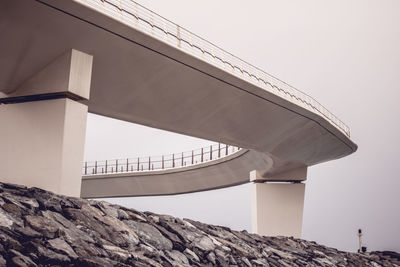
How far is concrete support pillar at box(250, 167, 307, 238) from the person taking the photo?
34812 mm

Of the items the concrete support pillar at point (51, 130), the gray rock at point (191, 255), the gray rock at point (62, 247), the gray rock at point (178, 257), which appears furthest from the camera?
the concrete support pillar at point (51, 130)

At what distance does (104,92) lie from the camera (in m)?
20.7

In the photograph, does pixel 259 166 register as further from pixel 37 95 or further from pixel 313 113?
pixel 37 95

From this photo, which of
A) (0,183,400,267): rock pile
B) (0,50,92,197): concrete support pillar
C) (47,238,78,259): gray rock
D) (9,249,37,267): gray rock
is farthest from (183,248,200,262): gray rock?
(9,249,37,267): gray rock

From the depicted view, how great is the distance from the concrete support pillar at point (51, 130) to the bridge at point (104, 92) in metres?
0.04

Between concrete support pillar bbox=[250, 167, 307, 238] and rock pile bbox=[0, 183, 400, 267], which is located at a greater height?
concrete support pillar bbox=[250, 167, 307, 238]

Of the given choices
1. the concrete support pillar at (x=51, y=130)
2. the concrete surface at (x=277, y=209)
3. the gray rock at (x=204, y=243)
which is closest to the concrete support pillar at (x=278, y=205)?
the concrete surface at (x=277, y=209)

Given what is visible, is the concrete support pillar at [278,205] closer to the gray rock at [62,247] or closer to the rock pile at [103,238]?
the rock pile at [103,238]

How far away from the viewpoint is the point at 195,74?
21.2 metres

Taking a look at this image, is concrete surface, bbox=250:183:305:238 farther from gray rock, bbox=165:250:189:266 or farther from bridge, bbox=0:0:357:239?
gray rock, bbox=165:250:189:266

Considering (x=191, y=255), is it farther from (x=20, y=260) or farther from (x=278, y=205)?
(x=278, y=205)

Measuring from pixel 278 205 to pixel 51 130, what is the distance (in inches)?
841

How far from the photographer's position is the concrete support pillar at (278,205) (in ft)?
114

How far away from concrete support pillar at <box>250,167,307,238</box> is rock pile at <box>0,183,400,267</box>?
572 inches
